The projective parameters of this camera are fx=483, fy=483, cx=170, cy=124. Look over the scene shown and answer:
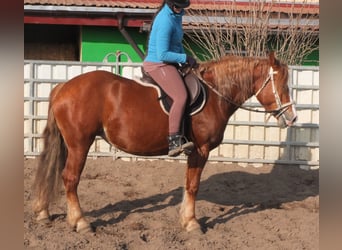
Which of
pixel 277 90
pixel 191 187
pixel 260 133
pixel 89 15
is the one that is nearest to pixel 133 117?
pixel 191 187

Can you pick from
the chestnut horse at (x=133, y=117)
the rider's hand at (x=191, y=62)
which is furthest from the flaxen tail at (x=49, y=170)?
the rider's hand at (x=191, y=62)

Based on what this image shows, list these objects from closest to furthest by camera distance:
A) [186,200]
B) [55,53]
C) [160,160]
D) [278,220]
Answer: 1. [186,200]
2. [278,220]
3. [160,160]
4. [55,53]

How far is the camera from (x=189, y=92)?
5.23 m

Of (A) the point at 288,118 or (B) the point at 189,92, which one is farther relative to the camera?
(A) the point at 288,118

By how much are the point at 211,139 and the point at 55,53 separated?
31.2 feet

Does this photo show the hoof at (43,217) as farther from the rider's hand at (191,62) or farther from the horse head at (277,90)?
the horse head at (277,90)

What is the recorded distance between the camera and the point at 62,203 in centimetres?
624

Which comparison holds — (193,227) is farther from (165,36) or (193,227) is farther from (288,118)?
(165,36)

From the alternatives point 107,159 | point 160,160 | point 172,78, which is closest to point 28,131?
point 107,159

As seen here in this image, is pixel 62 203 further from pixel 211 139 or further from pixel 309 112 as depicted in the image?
pixel 309 112

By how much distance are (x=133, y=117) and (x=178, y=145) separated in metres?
0.58

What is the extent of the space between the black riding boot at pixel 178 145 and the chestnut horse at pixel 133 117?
0.55 ft

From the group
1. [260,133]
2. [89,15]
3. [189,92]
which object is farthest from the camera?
[89,15]

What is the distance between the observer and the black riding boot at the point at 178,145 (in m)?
5.14
